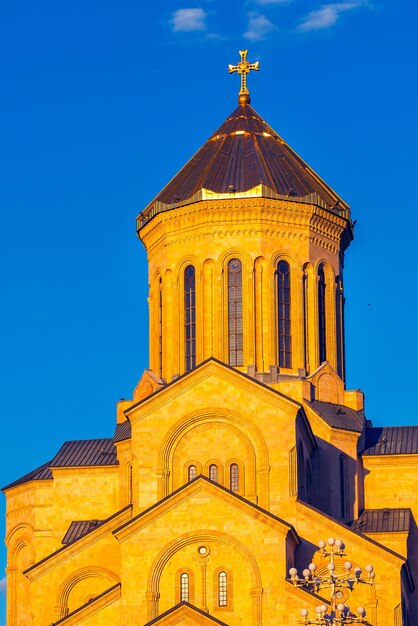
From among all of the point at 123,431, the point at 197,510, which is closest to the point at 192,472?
the point at 197,510

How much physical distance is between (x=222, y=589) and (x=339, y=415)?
1117cm

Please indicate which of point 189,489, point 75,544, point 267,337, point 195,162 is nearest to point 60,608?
point 75,544

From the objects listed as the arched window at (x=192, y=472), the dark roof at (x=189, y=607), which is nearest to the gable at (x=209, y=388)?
the arched window at (x=192, y=472)

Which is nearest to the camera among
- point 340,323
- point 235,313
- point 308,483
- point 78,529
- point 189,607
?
point 189,607

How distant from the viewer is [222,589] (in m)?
57.2

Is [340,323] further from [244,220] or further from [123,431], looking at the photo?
[123,431]

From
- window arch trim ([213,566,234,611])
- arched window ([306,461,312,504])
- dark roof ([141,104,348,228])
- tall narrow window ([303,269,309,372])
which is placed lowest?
window arch trim ([213,566,234,611])

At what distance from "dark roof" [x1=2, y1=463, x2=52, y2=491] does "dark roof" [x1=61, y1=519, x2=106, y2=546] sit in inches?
95.1

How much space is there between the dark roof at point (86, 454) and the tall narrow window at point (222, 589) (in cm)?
1111

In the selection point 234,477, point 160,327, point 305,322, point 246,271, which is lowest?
point 234,477

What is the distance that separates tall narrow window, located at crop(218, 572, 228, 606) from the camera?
5712 cm

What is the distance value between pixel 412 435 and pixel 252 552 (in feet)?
42.5

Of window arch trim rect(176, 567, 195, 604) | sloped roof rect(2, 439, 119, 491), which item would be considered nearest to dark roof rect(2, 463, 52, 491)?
sloped roof rect(2, 439, 119, 491)

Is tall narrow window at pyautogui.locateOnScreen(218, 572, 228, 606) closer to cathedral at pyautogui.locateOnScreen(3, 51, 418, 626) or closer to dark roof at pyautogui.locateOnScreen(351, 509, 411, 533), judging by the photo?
cathedral at pyautogui.locateOnScreen(3, 51, 418, 626)
